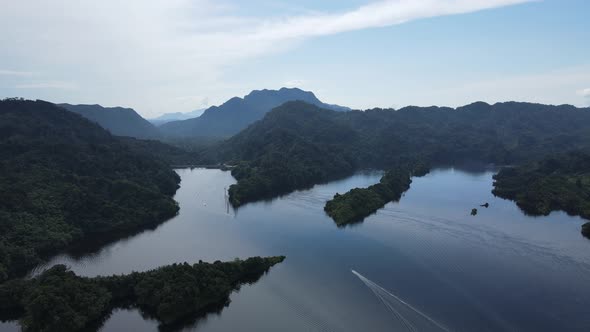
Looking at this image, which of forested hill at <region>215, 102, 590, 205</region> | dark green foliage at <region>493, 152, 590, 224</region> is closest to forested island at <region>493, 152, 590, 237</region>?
dark green foliage at <region>493, 152, 590, 224</region>

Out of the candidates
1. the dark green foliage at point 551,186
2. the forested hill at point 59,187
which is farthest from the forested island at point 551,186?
the forested hill at point 59,187

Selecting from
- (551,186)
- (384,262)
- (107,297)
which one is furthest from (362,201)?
(107,297)

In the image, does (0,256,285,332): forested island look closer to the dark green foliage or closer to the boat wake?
the boat wake

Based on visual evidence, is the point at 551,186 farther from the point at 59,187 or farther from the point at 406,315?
the point at 59,187

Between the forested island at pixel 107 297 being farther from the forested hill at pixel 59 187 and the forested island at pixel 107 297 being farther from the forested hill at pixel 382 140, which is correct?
the forested hill at pixel 382 140

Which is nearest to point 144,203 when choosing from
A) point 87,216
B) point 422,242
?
point 87,216
